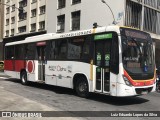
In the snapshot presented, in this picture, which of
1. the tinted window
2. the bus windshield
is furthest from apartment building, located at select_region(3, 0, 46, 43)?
the bus windshield

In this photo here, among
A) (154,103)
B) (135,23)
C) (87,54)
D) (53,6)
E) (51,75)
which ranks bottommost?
(154,103)

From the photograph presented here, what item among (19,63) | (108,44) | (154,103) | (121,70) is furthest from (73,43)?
(19,63)

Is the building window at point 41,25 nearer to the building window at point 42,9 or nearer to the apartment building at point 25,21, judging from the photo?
A: the apartment building at point 25,21

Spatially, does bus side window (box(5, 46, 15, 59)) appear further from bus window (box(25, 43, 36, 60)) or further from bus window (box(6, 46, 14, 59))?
bus window (box(25, 43, 36, 60))

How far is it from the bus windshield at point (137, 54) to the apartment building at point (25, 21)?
31102 millimetres

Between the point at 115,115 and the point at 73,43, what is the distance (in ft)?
16.0

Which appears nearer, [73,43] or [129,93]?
[129,93]

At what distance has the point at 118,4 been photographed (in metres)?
31.4

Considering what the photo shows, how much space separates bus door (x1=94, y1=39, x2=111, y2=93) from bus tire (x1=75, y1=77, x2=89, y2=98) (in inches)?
32.1

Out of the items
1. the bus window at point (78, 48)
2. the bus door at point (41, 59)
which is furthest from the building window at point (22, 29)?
the bus window at point (78, 48)

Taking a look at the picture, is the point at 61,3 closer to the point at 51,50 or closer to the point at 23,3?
the point at 23,3

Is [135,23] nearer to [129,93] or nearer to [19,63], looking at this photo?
[19,63]

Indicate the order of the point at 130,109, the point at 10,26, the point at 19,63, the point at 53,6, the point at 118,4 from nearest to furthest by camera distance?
the point at 130,109, the point at 19,63, the point at 118,4, the point at 53,6, the point at 10,26

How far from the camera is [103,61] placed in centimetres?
1112
